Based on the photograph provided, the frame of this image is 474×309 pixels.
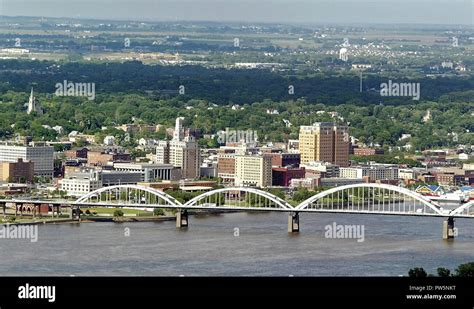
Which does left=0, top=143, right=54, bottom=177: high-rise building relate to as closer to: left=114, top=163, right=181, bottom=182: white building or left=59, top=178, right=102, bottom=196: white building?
left=114, top=163, right=181, bottom=182: white building

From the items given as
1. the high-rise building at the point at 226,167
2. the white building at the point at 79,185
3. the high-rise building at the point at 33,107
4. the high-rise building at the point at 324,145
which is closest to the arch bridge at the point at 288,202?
the white building at the point at 79,185

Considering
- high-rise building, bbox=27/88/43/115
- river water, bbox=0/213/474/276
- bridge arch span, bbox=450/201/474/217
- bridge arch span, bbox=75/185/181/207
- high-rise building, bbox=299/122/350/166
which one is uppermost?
high-rise building, bbox=27/88/43/115

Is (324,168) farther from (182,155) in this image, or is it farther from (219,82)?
(219,82)

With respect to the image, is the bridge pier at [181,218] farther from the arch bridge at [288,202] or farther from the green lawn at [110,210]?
the green lawn at [110,210]

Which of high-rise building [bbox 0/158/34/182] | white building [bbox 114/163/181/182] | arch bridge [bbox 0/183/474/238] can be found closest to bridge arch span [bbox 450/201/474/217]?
arch bridge [bbox 0/183/474/238]
